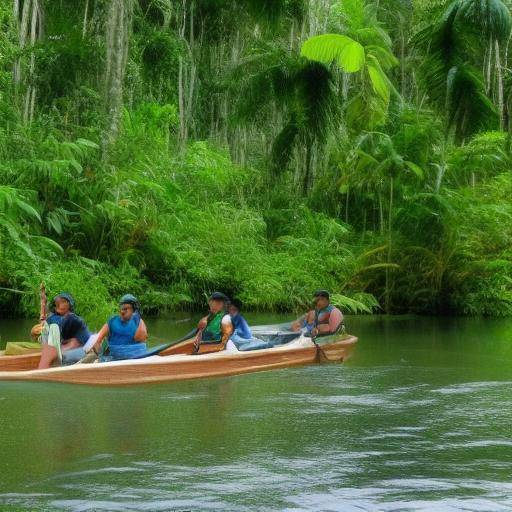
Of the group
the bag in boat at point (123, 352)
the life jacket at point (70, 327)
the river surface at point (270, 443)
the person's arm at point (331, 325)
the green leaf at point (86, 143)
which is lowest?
the river surface at point (270, 443)

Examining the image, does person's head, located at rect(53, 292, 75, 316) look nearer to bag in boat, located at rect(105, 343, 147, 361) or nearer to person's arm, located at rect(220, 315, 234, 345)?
bag in boat, located at rect(105, 343, 147, 361)

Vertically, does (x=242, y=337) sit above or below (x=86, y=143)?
below

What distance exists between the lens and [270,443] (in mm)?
8391

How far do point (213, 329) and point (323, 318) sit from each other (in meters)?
2.16

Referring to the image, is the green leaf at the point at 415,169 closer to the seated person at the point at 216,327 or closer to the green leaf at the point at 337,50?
the green leaf at the point at 337,50

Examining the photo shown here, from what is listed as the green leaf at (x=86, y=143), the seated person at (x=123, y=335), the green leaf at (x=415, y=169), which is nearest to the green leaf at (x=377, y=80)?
the green leaf at (x=415, y=169)

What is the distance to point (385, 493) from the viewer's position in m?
6.73

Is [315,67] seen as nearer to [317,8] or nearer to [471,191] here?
[317,8]

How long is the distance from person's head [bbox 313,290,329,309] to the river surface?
1341mm

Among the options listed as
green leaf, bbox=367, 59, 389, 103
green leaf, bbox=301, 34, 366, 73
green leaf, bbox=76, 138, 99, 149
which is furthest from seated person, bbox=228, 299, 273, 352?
green leaf, bbox=367, 59, 389, 103

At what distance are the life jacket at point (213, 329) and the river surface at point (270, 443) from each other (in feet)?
2.40

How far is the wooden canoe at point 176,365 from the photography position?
36.7 ft

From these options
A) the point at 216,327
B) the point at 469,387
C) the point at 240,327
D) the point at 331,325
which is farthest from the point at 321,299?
the point at 469,387

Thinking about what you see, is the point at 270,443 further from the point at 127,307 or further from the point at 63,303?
the point at 63,303
